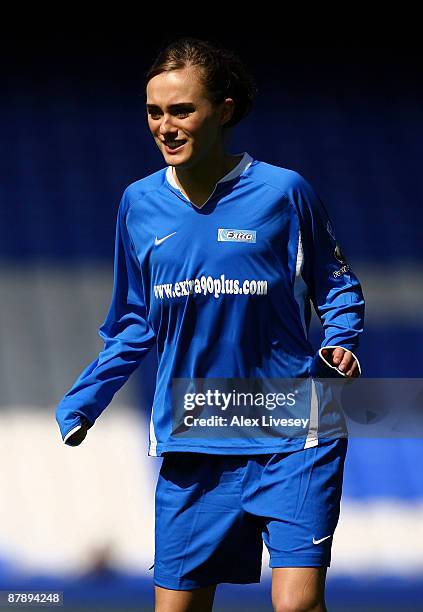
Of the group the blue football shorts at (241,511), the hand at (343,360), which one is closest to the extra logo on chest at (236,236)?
the hand at (343,360)

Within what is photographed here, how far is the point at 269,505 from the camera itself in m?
3.54

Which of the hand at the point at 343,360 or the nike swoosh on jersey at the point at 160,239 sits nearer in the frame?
the hand at the point at 343,360

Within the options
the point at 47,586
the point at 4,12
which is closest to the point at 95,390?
the point at 47,586

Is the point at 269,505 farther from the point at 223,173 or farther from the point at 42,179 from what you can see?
the point at 42,179

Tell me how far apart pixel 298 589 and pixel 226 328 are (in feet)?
2.11

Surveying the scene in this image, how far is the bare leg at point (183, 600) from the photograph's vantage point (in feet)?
11.9

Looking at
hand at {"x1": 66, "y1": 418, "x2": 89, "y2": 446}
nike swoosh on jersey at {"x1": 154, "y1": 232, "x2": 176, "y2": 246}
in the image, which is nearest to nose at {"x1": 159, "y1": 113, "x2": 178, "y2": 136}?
nike swoosh on jersey at {"x1": 154, "y1": 232, "x2": 176, "y2": 246}

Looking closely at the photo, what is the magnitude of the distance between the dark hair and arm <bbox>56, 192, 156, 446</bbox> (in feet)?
1.24

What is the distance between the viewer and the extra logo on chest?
3.60m

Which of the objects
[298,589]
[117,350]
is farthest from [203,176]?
[298,589]

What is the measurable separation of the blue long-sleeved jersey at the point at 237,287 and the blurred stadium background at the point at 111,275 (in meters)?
2.50

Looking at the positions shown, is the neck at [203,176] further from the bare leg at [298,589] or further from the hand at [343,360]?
the bare leg at [298,589]

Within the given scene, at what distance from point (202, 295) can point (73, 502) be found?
2.85 metres

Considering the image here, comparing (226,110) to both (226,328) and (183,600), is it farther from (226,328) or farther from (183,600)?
(183,600)
